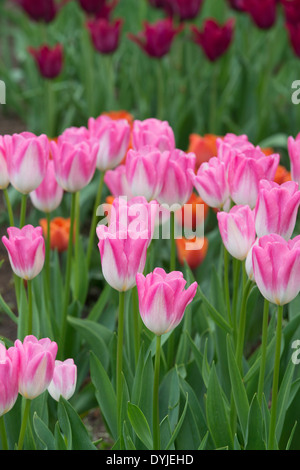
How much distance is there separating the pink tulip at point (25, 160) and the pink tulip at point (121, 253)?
0.85 feet

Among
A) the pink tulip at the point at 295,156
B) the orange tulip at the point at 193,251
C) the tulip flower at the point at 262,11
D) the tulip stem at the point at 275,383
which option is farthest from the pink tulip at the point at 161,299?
the tulip flower at the point at 262,11

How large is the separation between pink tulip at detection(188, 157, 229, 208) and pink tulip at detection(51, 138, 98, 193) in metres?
0.20

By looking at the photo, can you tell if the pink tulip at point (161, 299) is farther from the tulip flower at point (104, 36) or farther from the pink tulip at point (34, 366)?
the tulip flower at point (104, 36)

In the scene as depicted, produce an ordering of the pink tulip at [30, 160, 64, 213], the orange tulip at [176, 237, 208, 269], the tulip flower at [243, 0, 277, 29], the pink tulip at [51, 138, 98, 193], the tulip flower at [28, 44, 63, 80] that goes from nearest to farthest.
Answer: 1. the pink tulip at [51, 138, 98, 193]
2. the pink tulip at [30, 160, 64, 213]
3. the orange tulip at [176, 237, 208, 269]
4. the tulip flower at [28, 44, 63, 80]
5. the tulip flower at [243, 0, 277, 29]

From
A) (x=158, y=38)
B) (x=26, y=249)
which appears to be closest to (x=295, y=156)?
(x=26, y=249)

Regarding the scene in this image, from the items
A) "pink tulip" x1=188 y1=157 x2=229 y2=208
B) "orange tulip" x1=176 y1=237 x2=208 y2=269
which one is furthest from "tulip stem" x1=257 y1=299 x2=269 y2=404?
"orange tulip" x1=176 y1=237 x2=208 y2=269

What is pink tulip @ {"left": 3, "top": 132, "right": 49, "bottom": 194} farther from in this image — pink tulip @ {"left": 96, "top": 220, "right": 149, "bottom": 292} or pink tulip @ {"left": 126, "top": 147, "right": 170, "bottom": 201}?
pink tulip @ {"left": 96, "top": 220, "right": 149, "bottom": 292}

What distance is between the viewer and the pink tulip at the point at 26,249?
49.8 inches

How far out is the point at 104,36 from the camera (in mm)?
2795

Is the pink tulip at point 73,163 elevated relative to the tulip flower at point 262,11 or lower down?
lower down

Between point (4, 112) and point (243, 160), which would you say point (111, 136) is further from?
point (4, 112)

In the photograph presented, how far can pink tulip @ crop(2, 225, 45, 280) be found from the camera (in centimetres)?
127

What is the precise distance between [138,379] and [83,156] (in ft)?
1.29
